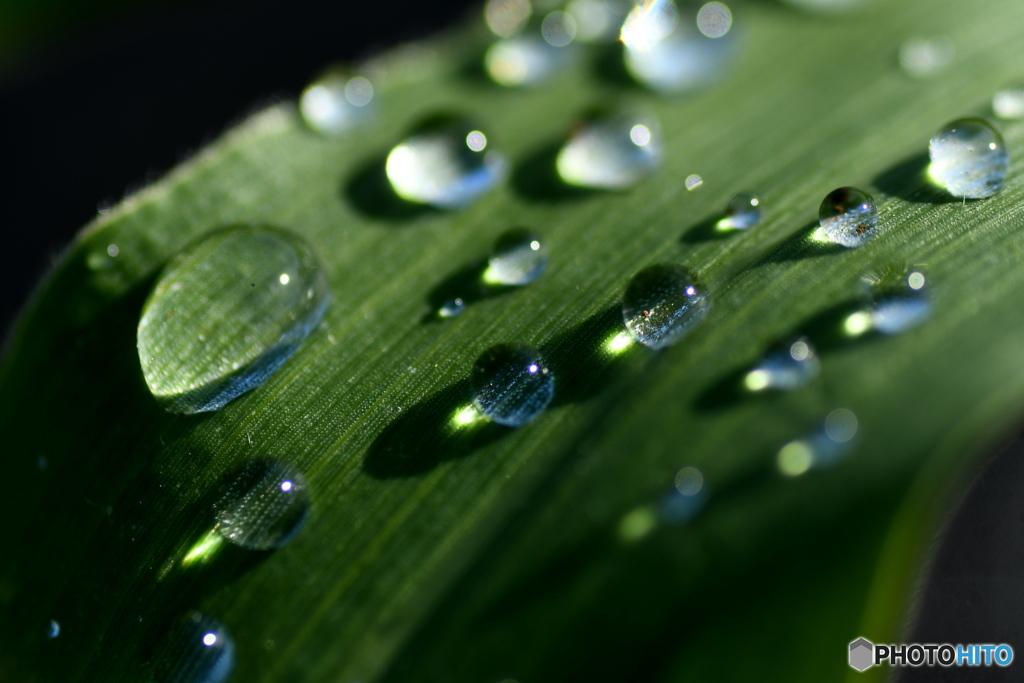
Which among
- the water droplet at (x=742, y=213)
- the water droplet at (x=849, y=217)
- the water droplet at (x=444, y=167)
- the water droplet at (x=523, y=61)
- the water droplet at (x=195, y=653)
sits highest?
the water droplet at (x=523, y=61)

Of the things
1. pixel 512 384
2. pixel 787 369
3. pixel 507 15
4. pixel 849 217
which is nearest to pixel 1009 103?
pixel 849 217

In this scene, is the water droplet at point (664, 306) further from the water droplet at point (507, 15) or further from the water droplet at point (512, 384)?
the water droplet at point (507, 15)

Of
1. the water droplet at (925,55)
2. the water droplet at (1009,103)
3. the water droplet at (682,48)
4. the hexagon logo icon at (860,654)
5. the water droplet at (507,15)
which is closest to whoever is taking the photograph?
the hexagon logo icon at (860,654)

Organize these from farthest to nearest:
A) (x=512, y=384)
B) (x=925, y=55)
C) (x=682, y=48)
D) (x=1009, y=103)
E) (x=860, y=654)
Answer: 1. (x=682, y=48)
2. (x=925, y=55)
3. (x=1009, y=103)
4. (x=512, y=384)
5. (x=860, y=654)

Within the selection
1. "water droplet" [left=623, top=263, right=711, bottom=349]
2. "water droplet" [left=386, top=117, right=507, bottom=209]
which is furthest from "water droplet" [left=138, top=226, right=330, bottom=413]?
"water droplet" [left=623, top=263, right=711, bottom=349]

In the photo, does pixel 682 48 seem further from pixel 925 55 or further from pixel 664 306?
pixel 664 306

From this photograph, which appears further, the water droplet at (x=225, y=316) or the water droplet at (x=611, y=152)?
the water droplet at (x=611, y=152)
